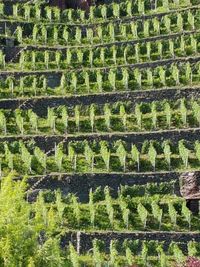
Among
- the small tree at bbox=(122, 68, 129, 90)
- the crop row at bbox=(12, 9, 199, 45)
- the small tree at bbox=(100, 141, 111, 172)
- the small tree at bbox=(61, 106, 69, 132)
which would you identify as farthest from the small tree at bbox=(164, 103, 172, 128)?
the crop row at bbox=(12, 9, 199, 45)

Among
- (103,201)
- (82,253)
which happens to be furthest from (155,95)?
(82,253)

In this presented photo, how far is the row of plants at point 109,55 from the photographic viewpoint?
38406mm

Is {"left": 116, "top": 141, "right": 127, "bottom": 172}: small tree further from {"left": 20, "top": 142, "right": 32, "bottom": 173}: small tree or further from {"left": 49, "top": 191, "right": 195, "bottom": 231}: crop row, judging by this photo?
{"left": 20, "top": 142, "right": 32, "bottom": 173}: small tree

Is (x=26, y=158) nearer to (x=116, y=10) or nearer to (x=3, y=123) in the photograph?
(x=3, y=123)

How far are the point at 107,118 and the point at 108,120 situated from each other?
83mm

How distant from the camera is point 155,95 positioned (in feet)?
117

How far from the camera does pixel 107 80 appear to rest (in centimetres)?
3722

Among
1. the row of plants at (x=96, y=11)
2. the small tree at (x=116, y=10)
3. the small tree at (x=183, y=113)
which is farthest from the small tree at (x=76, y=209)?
the small tree at (x=116, y=10)

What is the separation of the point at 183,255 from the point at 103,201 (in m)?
3.95

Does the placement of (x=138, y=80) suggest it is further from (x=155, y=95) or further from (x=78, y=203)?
(x=78, y=203)

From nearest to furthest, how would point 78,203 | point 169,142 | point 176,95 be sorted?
point 78,203
point 169,142
point 176,95

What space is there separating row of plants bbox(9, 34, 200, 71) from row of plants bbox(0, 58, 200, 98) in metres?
0.74

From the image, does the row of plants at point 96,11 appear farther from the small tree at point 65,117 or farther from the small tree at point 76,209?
the small tree at point 76,209

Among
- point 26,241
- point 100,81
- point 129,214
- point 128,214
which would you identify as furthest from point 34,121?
point 26,241
